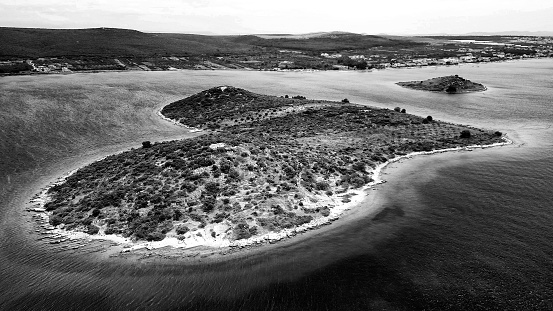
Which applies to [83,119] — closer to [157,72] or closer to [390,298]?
[390,298]

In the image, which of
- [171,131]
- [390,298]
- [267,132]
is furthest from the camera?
[171,131]

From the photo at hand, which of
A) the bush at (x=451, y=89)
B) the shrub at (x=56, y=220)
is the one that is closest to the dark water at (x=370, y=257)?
the shrub at (x=56, y=220)

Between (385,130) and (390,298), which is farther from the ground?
(385,130)

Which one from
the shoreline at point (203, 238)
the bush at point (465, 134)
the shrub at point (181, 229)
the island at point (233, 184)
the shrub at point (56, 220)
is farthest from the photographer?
the bush at point (465, 134)

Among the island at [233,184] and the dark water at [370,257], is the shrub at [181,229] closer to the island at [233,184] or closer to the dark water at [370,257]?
the island at [233,184]

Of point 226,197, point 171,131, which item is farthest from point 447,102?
point 226,197

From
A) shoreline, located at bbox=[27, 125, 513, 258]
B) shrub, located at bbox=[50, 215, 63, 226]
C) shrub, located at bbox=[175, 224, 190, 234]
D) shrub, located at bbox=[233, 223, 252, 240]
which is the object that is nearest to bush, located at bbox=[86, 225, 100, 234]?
shoreline, located at bbox=[27, 125, 513, 258]
